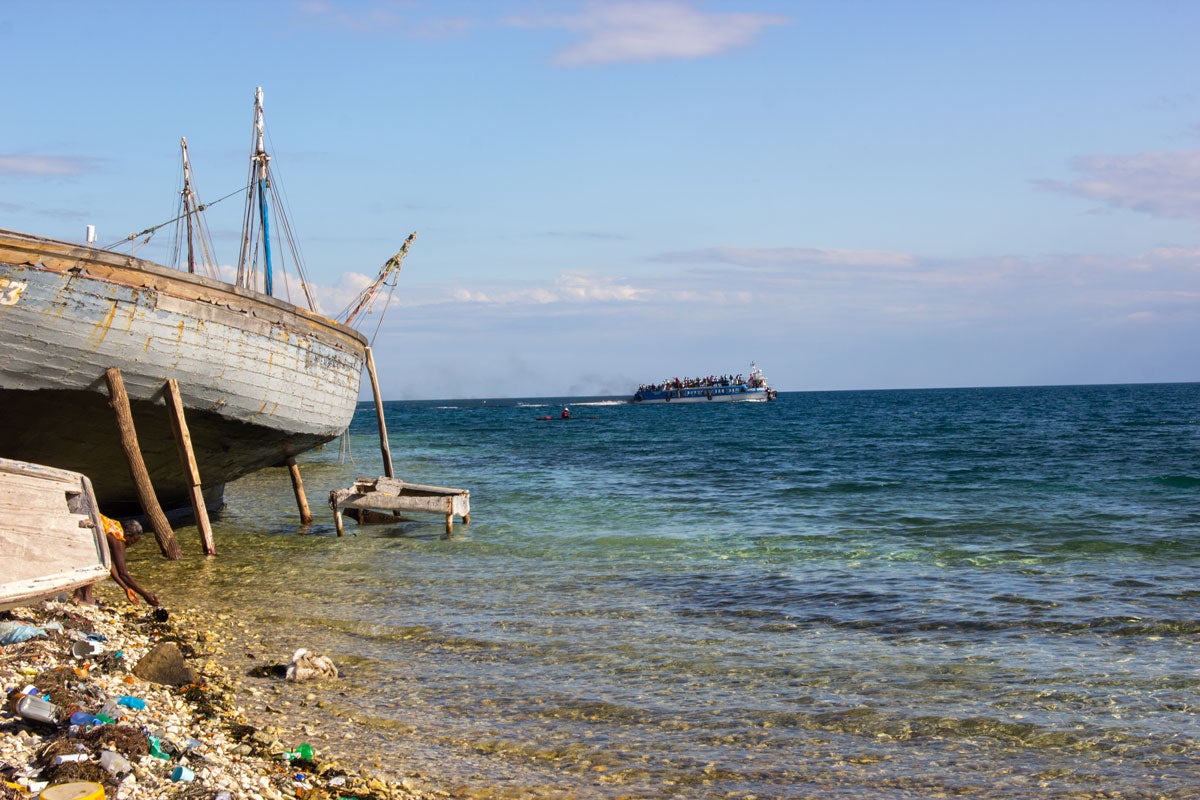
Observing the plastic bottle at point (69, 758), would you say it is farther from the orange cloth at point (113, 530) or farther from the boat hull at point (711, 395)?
the boat hull at point (711, 395)

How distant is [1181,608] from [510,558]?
9.43 metres

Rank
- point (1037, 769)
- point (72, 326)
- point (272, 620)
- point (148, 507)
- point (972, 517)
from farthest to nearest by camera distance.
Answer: point (972, 517) → point (148, 507) → point (72, 326) → point (272, 620) → point (1037, 769)

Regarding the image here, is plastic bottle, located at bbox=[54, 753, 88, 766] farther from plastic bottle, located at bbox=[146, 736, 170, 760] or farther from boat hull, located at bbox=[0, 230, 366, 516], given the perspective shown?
boat hull, located at bbox=[0, 230, 366, 516]

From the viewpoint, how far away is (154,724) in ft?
22.3

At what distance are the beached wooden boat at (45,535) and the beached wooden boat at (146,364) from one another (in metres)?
3.62

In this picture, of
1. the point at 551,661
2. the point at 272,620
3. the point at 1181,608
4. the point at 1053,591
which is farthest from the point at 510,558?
the point at 1181,608

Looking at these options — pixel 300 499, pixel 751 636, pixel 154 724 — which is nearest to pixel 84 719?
pixel 154 724

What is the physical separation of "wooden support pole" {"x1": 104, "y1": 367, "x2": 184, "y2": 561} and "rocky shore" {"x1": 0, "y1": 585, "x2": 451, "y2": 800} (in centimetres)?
437

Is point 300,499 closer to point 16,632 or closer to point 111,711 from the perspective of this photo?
point 16,632

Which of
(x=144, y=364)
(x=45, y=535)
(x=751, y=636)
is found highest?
(x=144, y=364)

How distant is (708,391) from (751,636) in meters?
121

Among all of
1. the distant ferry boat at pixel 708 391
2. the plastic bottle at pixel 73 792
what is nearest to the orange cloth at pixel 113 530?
the plastic bottle at pixel 73 792

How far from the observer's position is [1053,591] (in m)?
12.9

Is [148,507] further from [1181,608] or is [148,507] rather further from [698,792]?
[1181,608]
